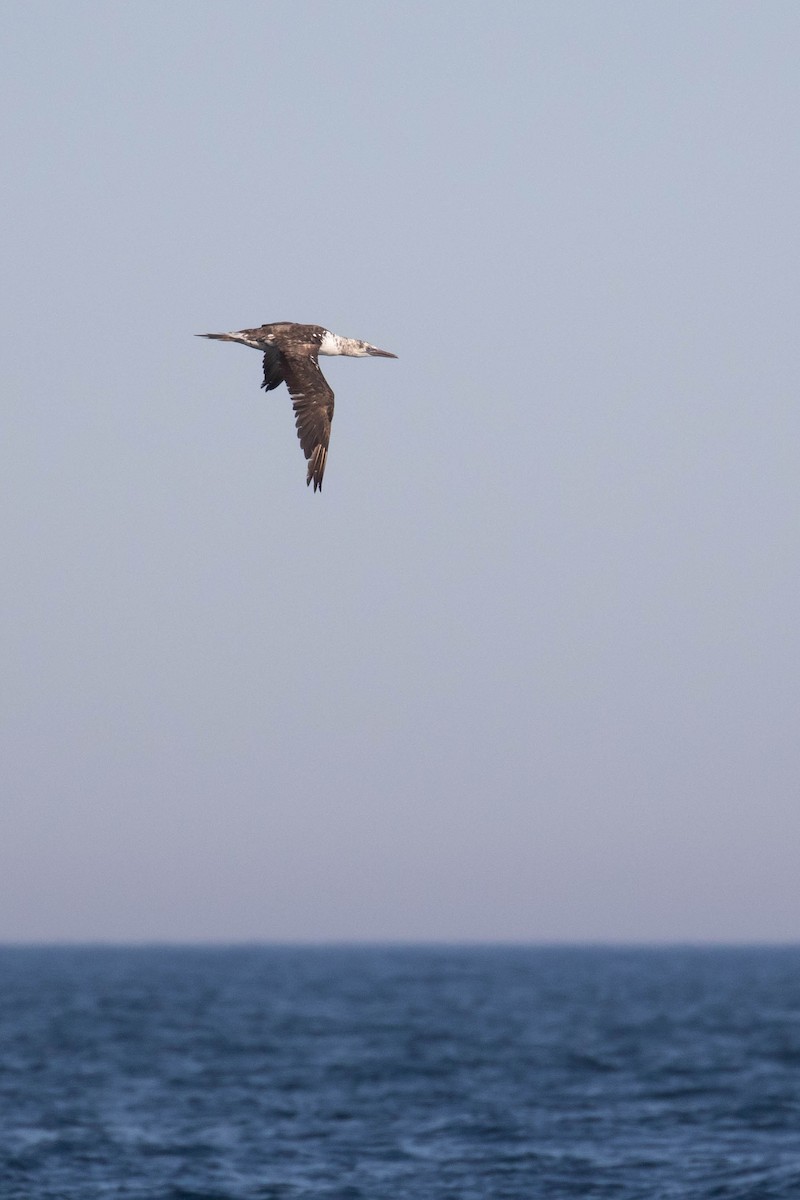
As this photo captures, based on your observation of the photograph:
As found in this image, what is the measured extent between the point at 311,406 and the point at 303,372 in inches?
24.5

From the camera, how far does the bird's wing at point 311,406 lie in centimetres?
2184

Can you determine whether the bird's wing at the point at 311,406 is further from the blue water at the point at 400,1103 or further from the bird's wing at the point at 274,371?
the blue water at the point at 400,1103

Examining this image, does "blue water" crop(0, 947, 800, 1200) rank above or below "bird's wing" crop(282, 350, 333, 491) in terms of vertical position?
below

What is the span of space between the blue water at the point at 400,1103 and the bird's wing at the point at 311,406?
1565 cm

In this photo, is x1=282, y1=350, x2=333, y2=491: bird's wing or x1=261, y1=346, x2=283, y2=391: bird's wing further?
x1=261, y1=346, x2=283, y2=391: bird's wing

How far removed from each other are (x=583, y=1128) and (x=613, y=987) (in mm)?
84329

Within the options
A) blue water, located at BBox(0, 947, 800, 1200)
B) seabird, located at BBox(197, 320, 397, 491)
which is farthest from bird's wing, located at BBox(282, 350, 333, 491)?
blue water, located at BBox(0, 947, 800, 1200)

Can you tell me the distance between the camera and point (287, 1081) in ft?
168

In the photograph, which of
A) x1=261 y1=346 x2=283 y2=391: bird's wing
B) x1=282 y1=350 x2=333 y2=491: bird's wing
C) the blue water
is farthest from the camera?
the blue water

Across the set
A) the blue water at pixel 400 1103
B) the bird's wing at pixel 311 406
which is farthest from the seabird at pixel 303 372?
the blue water at pixel 400 1103

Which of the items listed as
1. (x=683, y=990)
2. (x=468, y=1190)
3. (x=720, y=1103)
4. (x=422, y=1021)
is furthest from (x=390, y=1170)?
(x=683, y=990)

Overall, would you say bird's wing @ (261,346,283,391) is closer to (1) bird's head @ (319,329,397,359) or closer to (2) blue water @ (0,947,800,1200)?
(1) bird's head @ (319,329,397,359)

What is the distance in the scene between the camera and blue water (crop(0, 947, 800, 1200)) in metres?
34.0

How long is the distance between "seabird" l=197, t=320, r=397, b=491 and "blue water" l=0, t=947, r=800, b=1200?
15.7m
